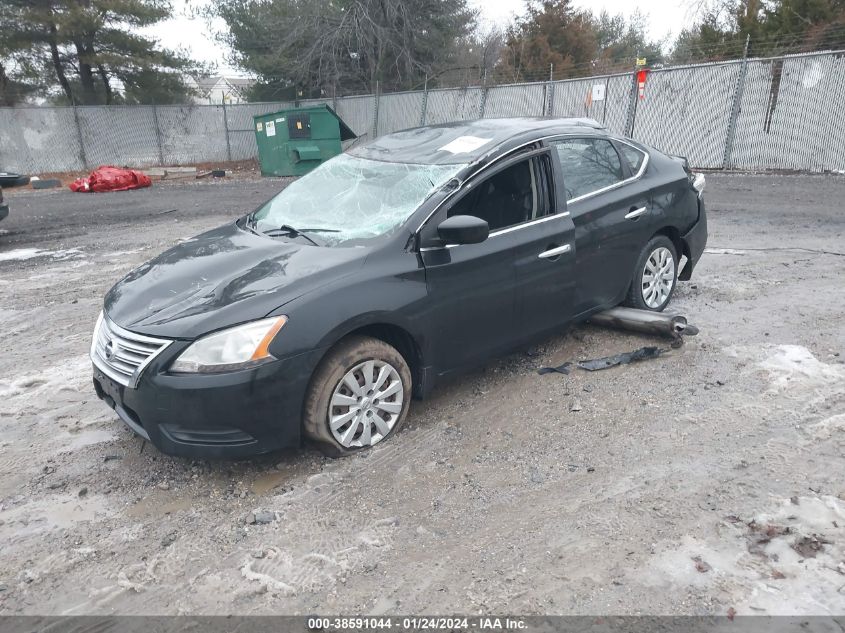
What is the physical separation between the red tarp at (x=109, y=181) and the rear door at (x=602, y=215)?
15814 mm

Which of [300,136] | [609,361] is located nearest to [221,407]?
[609,361]

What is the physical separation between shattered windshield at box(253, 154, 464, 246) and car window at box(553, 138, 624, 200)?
0.95 meters

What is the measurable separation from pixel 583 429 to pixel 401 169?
6.67 feet

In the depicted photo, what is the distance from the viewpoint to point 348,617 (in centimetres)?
244

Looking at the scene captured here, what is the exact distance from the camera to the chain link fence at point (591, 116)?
13891 millimetres

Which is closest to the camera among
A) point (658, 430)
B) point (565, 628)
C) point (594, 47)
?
point (565, 628)

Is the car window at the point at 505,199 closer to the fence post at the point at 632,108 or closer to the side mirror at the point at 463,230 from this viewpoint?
the side mirror at the point at 463,230

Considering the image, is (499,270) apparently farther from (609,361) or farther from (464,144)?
(609,361)

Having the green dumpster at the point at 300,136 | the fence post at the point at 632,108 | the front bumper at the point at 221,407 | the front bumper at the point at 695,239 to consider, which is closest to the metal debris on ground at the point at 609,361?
the front bumper at the point at 695,239

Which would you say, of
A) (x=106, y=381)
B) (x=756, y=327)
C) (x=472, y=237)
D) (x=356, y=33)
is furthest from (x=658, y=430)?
(x=356, y=33)

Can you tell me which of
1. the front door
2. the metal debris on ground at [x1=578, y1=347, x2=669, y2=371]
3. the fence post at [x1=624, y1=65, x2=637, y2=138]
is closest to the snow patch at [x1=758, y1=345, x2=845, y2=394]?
the metal debris on ground at [x1=578, y1=347, x2=669, y2=371]

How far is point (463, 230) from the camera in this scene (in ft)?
11.5

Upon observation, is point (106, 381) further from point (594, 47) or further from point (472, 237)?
point (594, 47)

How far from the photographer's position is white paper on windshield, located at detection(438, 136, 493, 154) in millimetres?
4148
